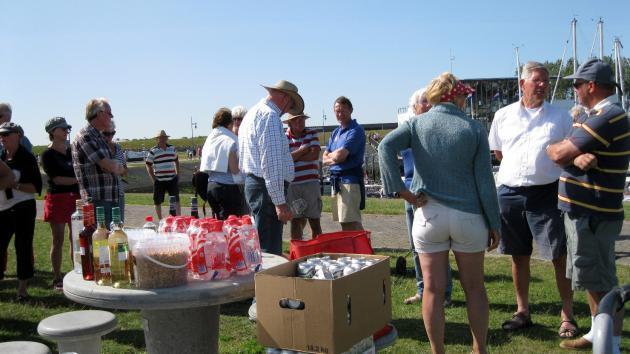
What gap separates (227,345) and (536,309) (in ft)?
9.40

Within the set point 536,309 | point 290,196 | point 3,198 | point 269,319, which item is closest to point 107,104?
point 3,198

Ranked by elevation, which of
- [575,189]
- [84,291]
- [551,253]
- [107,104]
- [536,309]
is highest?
[107,104]

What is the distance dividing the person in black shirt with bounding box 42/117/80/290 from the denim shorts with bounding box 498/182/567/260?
4595 millimetres

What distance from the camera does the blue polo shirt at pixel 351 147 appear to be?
623 cm

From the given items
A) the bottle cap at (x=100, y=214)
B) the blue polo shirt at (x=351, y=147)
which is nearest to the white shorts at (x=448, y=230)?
the bottle cap at (x=100, y=214)

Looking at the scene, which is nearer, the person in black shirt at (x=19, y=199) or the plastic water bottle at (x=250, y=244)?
the plastic water bottle at (x=250, y=244)

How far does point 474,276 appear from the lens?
379 centimetres

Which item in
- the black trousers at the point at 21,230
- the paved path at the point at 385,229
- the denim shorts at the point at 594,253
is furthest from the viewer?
the paved path at the point at 385,229

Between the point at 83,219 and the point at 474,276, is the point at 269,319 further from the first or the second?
the point at 474,276

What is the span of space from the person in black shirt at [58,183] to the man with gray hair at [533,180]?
461 cm

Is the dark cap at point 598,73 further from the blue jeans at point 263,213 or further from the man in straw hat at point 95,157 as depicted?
the man in straw hat at point 95,157

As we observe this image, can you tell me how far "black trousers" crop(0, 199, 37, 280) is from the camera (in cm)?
596

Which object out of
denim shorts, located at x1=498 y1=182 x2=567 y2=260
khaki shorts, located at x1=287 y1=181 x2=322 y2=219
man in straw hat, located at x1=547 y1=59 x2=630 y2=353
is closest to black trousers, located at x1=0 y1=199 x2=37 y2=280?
khaki shorts, located at x1=287 y1=181 x2=322 y2=219

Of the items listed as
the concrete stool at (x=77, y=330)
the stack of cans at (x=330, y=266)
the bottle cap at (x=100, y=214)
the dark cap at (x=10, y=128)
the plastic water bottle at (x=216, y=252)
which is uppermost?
the dark cap at (x=10, y=128)
